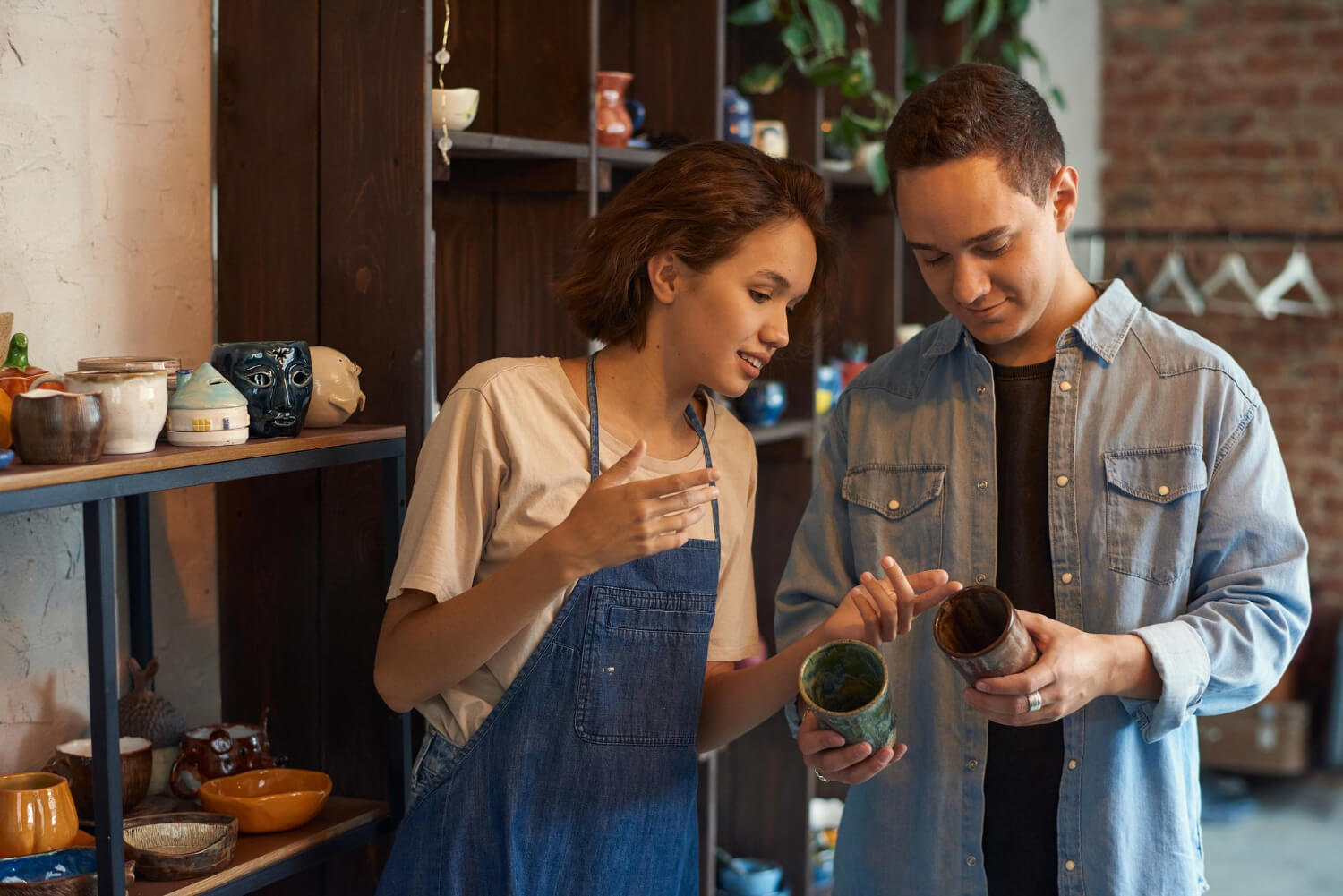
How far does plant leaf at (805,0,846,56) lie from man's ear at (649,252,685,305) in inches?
58.8

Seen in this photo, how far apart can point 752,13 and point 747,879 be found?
181cm

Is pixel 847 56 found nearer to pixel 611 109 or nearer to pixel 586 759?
pixel 611 109

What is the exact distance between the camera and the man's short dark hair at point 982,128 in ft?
5.13

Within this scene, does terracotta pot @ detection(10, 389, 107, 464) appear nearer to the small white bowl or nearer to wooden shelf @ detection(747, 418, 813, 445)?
the small white bowl

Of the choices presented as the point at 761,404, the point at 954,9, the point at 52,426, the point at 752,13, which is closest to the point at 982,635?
the point at 52,426

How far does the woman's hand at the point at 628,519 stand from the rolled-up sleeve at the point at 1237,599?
0.52 m

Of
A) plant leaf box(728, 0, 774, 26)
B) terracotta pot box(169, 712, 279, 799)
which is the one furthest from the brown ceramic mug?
plant leaf box(728, 0, 774, 26)

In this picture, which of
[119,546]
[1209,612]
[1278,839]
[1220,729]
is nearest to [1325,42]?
[1220,729]

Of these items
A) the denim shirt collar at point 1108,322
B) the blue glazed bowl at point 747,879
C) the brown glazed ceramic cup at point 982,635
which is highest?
the denim shirt collar at point 1108,322

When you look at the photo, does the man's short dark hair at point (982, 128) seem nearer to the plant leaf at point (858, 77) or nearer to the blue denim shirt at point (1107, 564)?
the blue denim shirt at point (1107, 564)

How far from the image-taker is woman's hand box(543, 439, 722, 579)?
1433mm

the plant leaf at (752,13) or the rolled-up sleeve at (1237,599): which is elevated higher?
the plant leaf at (752,13)

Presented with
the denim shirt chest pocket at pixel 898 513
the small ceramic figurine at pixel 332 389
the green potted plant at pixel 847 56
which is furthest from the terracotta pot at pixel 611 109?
the denim shirt chest pocket at pixel 898 513

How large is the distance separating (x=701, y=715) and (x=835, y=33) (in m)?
1.80
